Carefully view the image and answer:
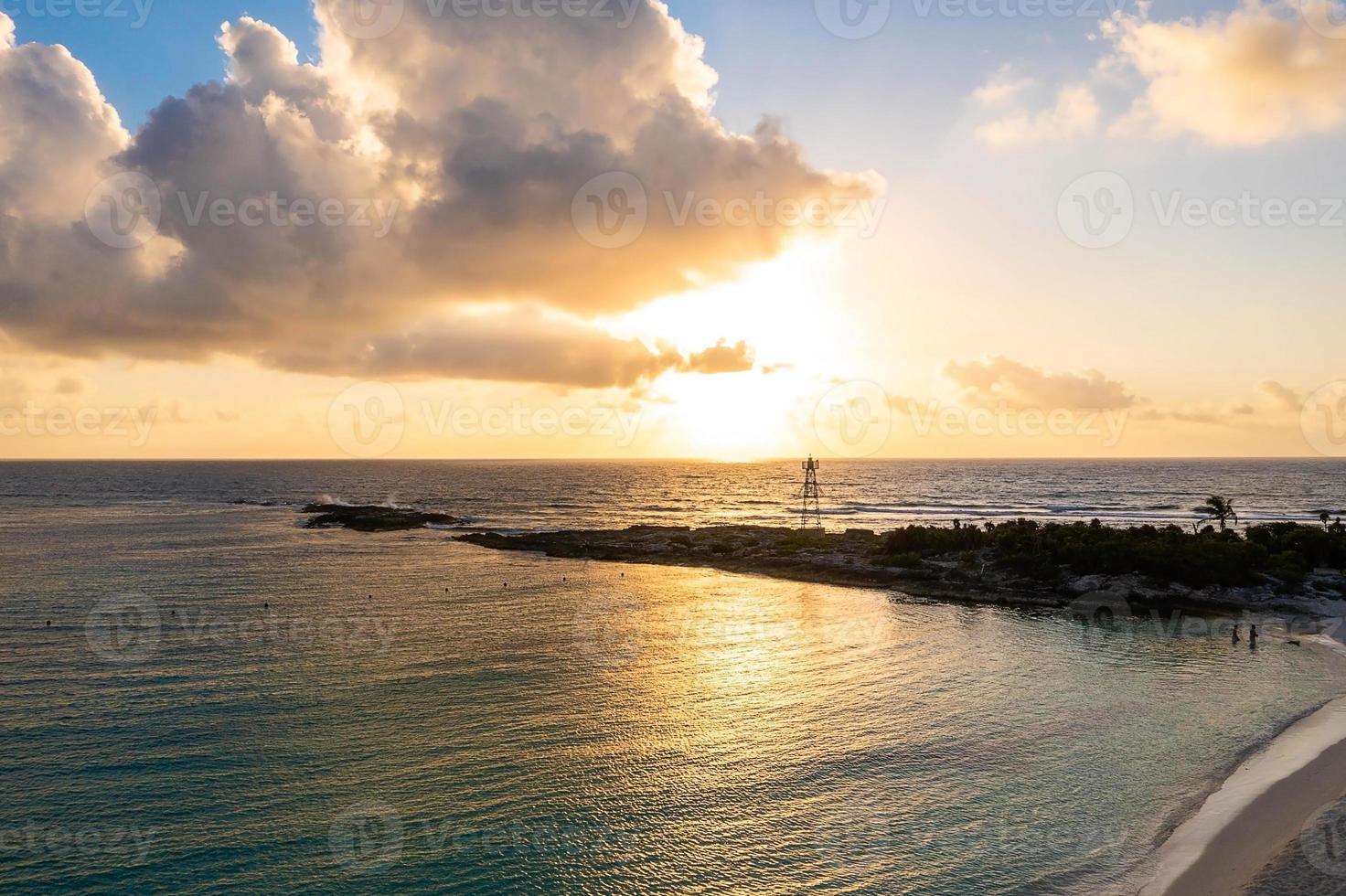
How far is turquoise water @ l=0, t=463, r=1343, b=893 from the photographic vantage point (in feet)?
66.3

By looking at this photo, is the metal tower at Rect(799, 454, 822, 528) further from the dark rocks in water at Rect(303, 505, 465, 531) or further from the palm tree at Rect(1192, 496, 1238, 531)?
the dark rocks in water at Rect(303, 505, 465, 531)

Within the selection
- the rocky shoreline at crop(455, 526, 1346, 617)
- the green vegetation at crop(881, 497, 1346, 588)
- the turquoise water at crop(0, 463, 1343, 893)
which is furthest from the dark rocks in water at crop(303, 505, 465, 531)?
the green vegetation at crop(881, 497, 1346, 588)

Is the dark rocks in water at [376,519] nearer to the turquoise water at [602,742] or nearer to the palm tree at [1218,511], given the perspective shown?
the turquoise water at [602,742]

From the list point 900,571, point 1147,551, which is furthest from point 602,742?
point 1147,551

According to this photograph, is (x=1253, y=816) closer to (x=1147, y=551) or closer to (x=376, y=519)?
(x=1147, y=551)

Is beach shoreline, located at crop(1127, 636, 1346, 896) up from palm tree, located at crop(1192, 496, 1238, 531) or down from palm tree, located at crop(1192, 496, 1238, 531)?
down

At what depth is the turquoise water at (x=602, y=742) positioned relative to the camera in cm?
2022

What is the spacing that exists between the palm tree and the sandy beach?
51.4 m

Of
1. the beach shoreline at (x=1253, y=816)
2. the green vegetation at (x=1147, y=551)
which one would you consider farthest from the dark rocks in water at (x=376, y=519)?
the beach shoreline at (x=1253, y=816)

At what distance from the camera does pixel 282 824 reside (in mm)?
21844

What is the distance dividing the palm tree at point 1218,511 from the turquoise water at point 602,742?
3733 centimetres

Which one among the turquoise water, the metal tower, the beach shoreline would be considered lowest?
the turquoise water

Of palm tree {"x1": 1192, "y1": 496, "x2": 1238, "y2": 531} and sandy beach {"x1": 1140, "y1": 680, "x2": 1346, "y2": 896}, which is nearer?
sandy beach {"x1": 1140, "y1": 680, "x2": 1346, "y2": 896}

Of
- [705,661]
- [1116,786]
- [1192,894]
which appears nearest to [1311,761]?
[1116,786]
